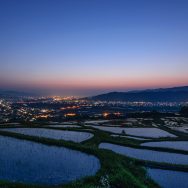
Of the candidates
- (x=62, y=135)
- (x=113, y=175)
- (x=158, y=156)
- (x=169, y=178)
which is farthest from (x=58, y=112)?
(x=113, y=175)

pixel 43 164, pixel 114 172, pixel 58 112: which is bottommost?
pixel 58 112

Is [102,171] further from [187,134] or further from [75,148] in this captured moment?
[187,134]

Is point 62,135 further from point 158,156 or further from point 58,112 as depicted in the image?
point 58,112

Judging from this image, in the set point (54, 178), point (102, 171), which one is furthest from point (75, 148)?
point (54, 178)

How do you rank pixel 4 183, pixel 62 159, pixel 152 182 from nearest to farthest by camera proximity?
pixel 4 183, pixel 152 182, pixel 62 159

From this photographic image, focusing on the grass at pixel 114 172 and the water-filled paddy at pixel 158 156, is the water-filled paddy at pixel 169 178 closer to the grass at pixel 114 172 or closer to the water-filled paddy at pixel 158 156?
the grass at pixel 114 172

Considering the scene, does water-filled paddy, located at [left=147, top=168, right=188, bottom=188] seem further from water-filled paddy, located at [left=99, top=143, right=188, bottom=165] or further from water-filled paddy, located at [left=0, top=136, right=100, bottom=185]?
water-filled paddy, located at [left=0, top=136, right=100, bottom=185]
